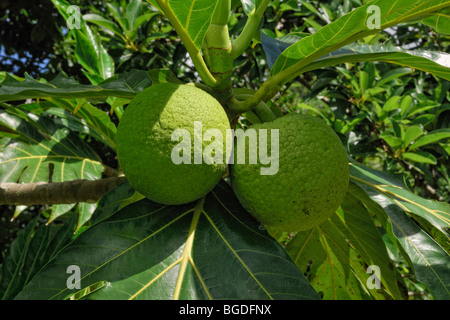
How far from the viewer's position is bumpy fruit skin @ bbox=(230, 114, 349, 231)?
819 millimetres

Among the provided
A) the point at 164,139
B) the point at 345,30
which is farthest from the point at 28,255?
the point at 345,30

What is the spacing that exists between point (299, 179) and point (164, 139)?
312mm

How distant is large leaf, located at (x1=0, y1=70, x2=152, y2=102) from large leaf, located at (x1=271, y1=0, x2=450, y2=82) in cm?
35

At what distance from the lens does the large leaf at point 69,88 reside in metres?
0.75

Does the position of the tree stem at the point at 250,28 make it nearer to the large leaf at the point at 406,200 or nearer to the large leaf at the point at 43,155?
the large leaf at the point at 406,200

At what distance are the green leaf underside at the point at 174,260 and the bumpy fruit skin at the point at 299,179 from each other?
87 mm

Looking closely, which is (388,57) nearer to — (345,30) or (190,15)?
(345,30)

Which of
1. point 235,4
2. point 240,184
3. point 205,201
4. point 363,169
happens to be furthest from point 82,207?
point 363,169

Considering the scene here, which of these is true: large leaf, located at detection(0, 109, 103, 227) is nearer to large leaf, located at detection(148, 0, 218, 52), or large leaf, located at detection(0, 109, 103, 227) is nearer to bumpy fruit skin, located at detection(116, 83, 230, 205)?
bumpy fruit skin, located at detection(116, 83, 230, 205)

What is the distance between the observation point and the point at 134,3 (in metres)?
2.25

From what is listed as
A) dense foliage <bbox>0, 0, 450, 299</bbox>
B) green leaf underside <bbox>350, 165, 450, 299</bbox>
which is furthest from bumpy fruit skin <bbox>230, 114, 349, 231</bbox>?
green leaf underside <bbox>350, 165, 450, 299</bbox>

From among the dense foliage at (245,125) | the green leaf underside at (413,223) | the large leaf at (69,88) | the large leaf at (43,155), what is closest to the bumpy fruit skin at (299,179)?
the dense foliage at (245,125)

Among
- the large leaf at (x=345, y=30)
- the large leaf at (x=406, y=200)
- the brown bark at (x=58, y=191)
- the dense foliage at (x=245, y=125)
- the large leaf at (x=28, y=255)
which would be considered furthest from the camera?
the large leaf at (x=28, y=255)
